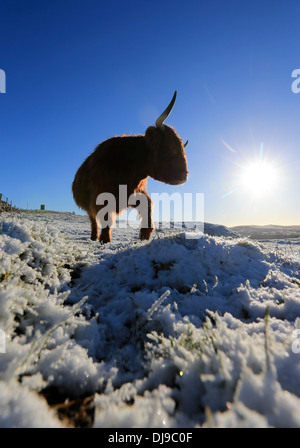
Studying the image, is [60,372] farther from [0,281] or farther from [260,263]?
[260,263]

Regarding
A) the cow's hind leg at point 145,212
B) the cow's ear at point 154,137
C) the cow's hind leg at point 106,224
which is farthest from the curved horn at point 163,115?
the cow's hind leg at point 106,224

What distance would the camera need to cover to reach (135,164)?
15.1 ft

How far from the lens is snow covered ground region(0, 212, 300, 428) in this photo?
2.60ft

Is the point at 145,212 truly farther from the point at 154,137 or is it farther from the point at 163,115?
the point at 163,115

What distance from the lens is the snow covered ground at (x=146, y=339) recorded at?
31.1 inches

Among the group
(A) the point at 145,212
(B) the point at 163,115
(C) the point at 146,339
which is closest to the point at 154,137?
(B) the point at 163,115

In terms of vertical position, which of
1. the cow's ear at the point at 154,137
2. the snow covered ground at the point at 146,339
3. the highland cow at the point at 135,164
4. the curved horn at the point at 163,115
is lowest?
the snow covered ground at the point at 146,339

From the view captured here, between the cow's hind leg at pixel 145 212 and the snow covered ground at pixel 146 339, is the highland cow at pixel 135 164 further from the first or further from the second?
the snow covered ground at pixel 146 339

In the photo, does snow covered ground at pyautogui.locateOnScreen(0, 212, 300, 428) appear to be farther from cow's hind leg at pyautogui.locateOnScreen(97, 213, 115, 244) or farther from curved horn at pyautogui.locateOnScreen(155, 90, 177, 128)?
curved horn at pyautogui.locateOnScreen(155, 90, 177, 128)

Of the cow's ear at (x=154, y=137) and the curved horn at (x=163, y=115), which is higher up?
the curved horn at (x=163, y=115)

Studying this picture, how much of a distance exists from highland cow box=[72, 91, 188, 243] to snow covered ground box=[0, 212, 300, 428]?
2.02m

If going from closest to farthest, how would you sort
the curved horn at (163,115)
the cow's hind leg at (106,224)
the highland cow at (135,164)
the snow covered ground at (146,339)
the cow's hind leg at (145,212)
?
the snow covered ground at (146,339)
the highland cow at (135,164)
the cow's hind leg at (106,224)
the curved horn at (163,115)
the cow's hind leg at (145,212)

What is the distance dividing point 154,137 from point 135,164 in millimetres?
643
